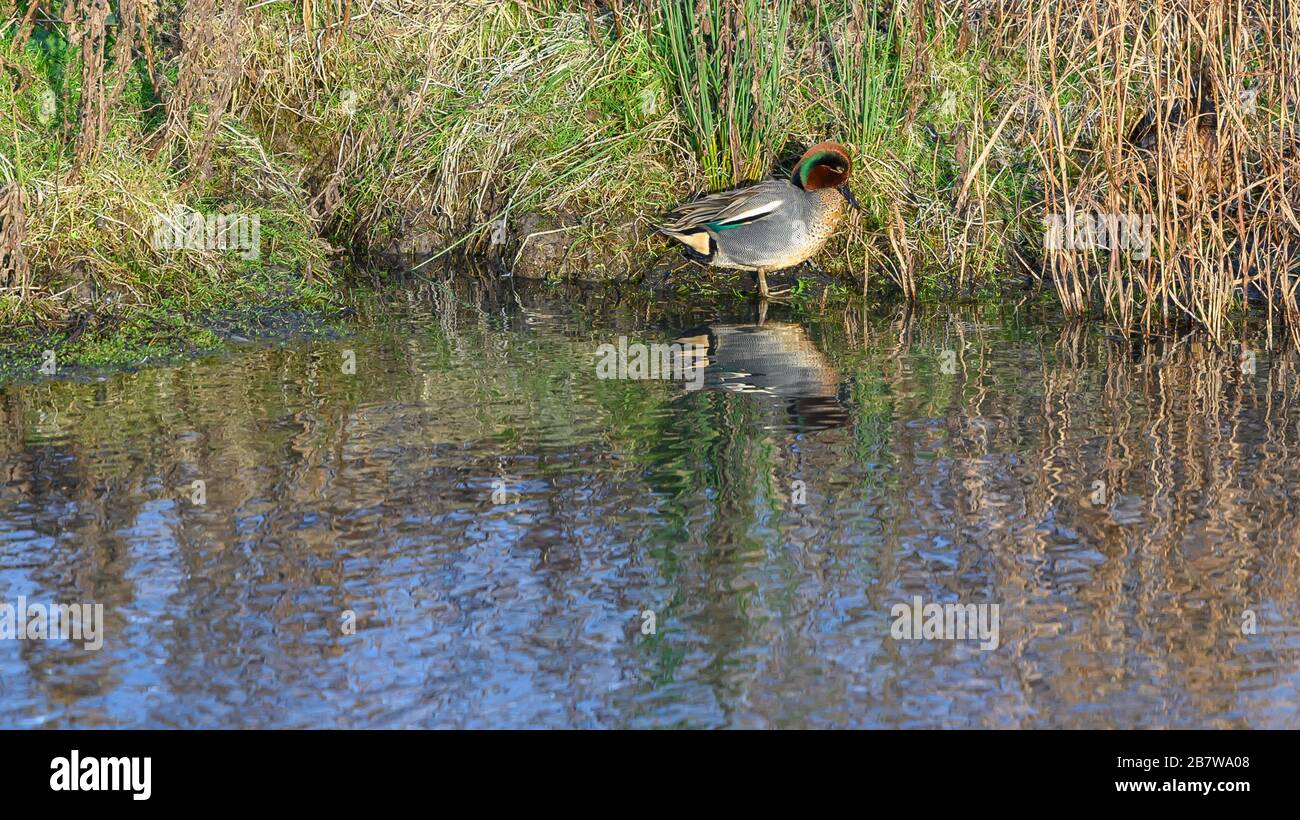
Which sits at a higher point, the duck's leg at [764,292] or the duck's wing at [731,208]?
the duck's wing at [731,208]

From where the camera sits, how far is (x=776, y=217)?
9.19 metres

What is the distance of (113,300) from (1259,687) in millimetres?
6043

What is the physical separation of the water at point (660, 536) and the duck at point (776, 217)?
1172mm

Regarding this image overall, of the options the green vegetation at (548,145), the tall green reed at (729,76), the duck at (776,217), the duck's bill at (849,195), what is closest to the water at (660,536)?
the green vegetation at (548,145)

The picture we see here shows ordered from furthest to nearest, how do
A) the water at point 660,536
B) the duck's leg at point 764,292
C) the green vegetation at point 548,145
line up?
1. the duck's leg at point 764,292
2. the green vegetation at point 548,145
3. the water at point 660,536

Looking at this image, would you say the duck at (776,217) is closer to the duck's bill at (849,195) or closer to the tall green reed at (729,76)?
the duck's bill at (849,195)

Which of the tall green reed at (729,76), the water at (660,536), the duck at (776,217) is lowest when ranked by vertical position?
the water at (660,536)

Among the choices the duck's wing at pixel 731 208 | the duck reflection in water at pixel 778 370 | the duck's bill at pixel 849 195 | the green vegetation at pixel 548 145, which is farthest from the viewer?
the duck's bill at pixel 849 195

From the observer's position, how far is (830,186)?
9352 millimetres

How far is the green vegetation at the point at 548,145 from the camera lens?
27.2ft

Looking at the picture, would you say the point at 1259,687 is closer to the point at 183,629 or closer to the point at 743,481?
the point at 743,481

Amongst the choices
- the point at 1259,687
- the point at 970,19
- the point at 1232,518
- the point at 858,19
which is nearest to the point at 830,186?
the point at 858,19

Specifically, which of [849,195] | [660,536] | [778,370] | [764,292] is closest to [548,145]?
[764,292]

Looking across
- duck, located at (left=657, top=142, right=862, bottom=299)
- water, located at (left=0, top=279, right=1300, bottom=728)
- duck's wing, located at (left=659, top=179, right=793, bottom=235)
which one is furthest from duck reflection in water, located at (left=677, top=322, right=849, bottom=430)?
duck's wing, located at (left=659, top=179, right=793, bottom=235)
